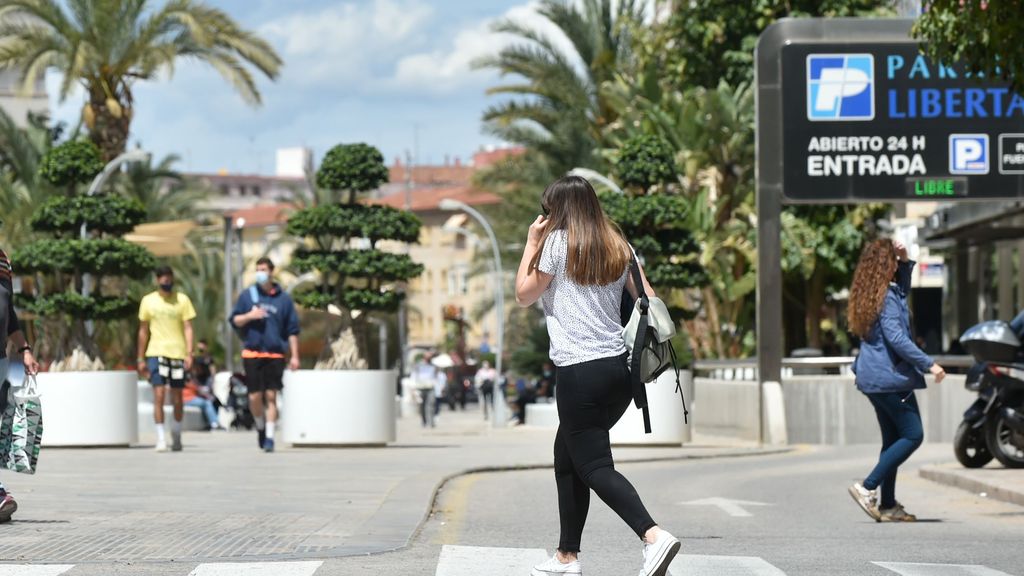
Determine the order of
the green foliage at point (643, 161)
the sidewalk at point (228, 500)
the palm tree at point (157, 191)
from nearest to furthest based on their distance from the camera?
the sidewalk at point (228, 500)
the green foliage at point (643, 161)
the palm tree at point (157, 191)

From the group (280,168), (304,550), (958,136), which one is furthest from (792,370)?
(280,168)

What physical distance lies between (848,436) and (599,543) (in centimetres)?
1362

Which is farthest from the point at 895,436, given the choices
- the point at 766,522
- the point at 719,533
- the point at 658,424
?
the point at 658,424

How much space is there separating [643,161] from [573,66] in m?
13.8

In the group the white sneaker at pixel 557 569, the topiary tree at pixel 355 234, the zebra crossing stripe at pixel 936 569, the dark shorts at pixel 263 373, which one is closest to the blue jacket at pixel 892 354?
the zebra crossing stripe at pixel 936 569

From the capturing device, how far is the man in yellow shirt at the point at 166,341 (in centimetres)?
1745

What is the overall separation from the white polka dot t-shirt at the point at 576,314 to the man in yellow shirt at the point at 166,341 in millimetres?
10157

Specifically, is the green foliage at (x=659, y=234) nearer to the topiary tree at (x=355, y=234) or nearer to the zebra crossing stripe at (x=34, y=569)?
the topiary tree at (x=355, y=234)

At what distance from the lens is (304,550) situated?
8.71 metres

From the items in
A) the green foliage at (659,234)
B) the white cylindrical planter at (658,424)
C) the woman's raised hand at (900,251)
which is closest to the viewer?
the woman's raised hand at (900,251)

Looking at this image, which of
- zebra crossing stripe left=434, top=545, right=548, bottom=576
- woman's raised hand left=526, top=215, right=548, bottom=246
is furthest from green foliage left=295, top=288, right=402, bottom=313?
woman's raised hand left=526, top=215, right=548, bottom=246

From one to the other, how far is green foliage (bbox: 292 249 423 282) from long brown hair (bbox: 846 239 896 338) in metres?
8.75

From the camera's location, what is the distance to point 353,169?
65.5 ft

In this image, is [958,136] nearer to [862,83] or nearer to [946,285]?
[862,83]
